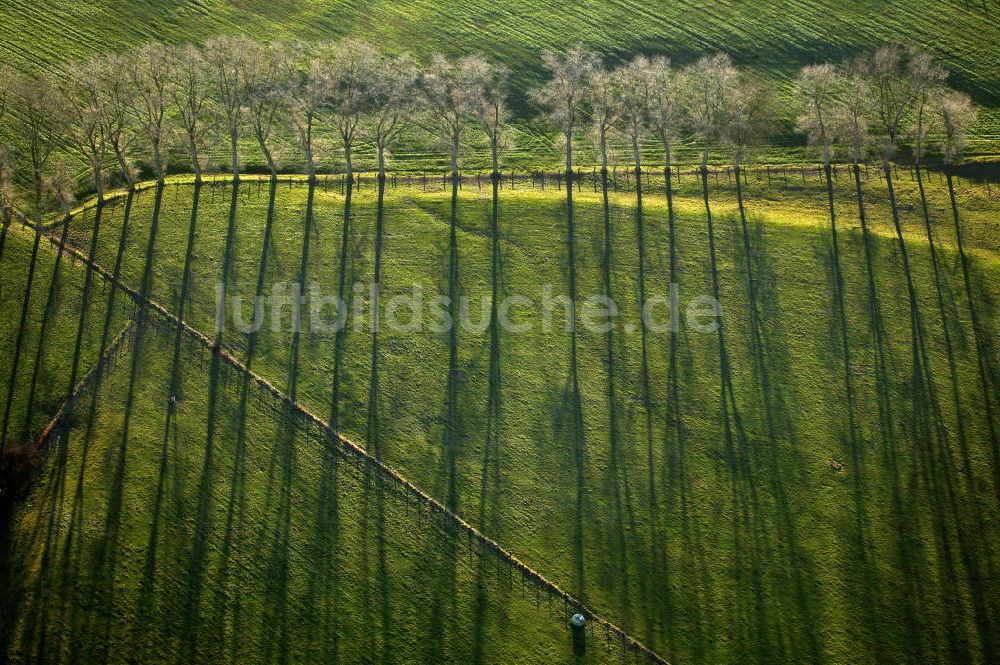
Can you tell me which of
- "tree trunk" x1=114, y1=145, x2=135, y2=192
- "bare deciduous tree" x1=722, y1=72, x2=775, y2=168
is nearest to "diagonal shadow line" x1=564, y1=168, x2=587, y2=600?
"bare deciduous tree" x1=722, y1=72, x2=775, y2=168

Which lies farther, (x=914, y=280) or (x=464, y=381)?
(x=914, y=280)

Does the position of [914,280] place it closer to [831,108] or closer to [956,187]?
[956,187]

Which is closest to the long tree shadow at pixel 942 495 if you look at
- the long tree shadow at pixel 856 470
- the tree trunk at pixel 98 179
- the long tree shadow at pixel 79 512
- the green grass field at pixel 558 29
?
the long tree shadow at pixel 856 470

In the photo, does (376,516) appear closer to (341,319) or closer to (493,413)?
(493,413)

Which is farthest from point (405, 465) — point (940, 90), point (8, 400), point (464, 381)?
point (940, 90)

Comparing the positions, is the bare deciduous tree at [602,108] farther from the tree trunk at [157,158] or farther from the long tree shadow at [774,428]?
the tree trunk at [157,158]
